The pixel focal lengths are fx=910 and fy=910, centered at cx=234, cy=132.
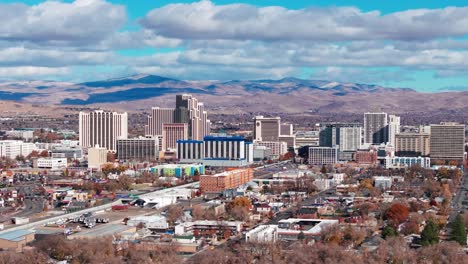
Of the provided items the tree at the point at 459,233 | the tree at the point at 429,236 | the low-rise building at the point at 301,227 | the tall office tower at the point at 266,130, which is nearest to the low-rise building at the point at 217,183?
the low-rise building at the point at 301,227

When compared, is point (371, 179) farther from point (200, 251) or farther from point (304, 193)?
point (200, 251)

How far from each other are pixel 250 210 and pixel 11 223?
7.61 m

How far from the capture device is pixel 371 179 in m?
39.8

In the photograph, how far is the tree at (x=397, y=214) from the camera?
25703mm

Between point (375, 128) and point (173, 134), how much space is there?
14479 mm

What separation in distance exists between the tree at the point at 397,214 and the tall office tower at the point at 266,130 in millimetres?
33436

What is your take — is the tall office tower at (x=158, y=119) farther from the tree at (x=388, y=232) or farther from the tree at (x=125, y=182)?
the tree at (x=388, y=232)

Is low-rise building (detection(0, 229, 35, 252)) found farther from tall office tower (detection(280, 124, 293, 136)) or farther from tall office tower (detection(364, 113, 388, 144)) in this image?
tall office tower (detection(280, 124, 293, 136))

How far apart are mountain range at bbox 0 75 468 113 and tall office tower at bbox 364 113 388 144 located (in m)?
60.6

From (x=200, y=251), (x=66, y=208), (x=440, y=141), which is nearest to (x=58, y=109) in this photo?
(x=440, y=141)

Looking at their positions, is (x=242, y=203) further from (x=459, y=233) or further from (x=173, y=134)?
(x=173, y=134)

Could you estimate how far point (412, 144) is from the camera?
5362 centimetres

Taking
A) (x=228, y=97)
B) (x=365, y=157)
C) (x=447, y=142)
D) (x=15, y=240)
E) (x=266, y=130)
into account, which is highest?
(x=228, y=97)

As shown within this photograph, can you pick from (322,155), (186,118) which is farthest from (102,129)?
(322,155)
